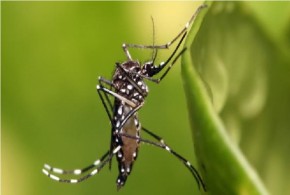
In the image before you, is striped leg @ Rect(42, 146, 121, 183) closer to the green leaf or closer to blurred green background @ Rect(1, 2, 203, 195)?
blurred green background @ Rect(1, 2, 203, 195)

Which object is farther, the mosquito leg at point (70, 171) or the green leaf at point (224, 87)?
the mosquito leg at point (70, 171)

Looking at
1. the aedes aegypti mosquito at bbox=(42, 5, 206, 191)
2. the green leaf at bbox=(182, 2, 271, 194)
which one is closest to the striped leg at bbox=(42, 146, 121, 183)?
the aedes aegypti mosquito at bbox=(42, 5, 206, 191)

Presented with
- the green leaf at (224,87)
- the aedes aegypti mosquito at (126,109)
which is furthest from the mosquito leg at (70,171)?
the green leaf at (224,87)

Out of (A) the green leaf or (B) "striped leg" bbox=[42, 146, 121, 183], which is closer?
(A) the green leaf

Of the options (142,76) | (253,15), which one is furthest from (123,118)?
(253,15)

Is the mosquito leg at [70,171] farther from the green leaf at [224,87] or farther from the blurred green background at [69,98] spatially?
the green leaf at [224,87]

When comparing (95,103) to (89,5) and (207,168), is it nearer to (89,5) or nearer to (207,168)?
(89,5)

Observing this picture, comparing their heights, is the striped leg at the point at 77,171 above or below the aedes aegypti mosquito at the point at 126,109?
below
